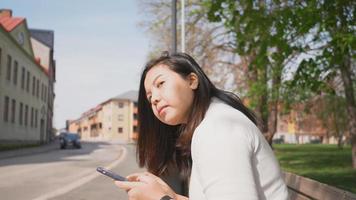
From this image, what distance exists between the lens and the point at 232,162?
153 centimetres

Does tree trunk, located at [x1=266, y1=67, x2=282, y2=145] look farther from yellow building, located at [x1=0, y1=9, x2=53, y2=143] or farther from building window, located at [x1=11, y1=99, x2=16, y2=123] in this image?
building window, located at [x1=11, y1=99, x2=16, y2=123]

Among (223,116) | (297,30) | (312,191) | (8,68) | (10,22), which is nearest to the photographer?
(223,116)

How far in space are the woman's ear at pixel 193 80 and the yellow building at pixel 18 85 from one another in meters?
32.9

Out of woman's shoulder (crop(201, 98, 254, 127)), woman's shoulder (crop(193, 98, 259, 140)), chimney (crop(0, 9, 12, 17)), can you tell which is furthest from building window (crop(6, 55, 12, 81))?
woman's shoulder (crop(193, 98, 259, 140))

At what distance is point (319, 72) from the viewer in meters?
8.50

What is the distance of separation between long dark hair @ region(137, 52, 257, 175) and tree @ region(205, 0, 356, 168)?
521 centimetres

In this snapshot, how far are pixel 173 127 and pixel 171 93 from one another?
64 centimetres

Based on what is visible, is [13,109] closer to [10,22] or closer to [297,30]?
[10,22]

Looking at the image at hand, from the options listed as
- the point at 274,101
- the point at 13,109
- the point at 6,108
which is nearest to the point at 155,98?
the point at 274,101

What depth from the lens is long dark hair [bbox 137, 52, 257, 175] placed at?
1949 mm

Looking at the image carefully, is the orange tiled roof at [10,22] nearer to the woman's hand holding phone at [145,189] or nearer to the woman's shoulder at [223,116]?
the woman's hand holding phone at [145,189]

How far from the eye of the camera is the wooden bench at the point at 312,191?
422 centimetres

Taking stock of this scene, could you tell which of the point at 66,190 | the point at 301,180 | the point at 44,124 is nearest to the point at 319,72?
the point at 301,180

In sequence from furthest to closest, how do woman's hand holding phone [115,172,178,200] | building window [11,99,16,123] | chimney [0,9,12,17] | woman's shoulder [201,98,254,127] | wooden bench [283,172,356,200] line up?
chimney [0,9,12,17] < building window [11,99,16,123] < wooden bench [283,172,356,200] < woman's hand holding phone [115,172,178,200] < woman's shoulder [201,98,254,127]
